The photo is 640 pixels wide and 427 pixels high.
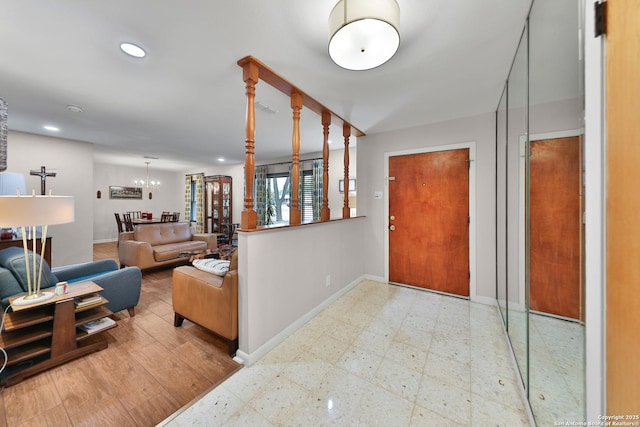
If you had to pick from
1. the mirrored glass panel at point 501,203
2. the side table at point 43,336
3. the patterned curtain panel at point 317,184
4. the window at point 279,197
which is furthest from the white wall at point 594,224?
the window at point 279,197

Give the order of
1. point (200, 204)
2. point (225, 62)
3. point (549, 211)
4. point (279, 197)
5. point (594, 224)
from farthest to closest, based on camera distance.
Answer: point (200, 204) → point (279, 197) → point (225, 62) → point (549, 211) → point (594, 224)

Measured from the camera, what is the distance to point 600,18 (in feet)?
2.22

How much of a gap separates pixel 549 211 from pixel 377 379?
151cm

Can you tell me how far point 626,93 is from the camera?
0.59 m

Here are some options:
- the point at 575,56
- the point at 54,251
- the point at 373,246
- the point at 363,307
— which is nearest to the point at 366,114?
the point at 373,246

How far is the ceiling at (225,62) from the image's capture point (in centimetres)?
144

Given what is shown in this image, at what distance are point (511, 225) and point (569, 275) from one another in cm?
141

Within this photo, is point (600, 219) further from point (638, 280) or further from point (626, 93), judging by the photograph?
point (626, 93)

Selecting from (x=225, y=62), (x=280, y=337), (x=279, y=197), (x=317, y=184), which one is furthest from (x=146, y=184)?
(x=280, y=337)

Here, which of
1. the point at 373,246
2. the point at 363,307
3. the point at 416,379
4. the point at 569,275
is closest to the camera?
the point at 569,275

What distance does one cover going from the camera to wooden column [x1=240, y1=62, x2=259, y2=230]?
1.86m

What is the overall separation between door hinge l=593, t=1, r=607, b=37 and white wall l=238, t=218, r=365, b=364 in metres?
1.87

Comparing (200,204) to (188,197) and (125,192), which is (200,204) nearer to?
(188,197)

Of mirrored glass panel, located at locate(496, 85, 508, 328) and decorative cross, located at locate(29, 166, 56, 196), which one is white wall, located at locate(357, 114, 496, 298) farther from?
decorative cross, located at locate(29, 166, 56, 196)
